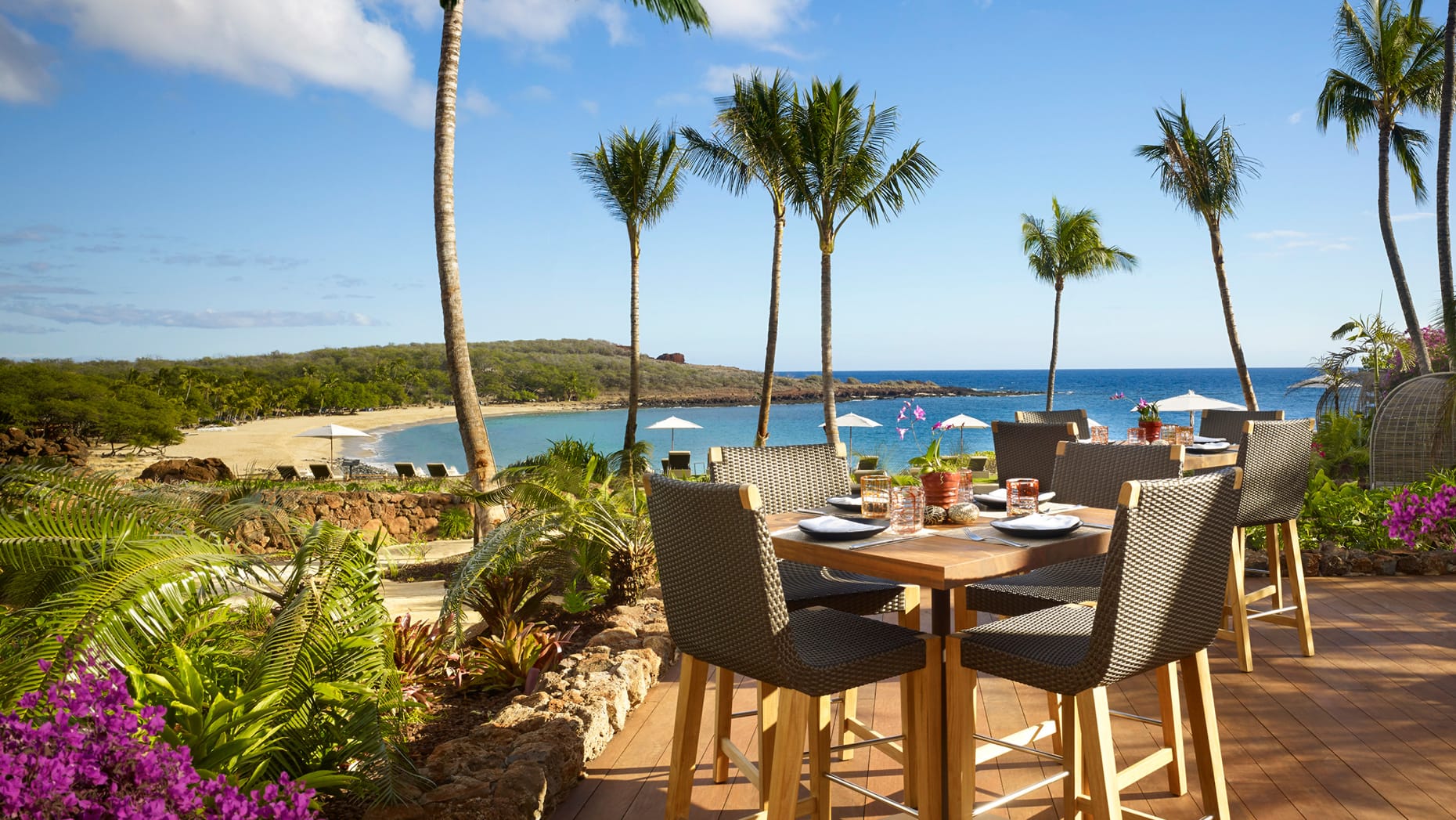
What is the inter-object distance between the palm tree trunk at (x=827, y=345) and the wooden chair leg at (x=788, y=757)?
10.5m

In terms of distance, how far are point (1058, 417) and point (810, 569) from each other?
10.3ft

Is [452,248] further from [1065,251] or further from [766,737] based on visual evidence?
[1065,251]

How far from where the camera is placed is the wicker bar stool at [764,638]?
5.69 ft

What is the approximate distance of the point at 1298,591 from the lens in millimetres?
3502

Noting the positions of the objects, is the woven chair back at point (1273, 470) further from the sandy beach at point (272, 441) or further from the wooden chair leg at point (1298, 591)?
the sandy beach at point (272, 441)

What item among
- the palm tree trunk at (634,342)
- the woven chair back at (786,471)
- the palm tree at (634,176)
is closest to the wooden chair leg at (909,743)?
the woven chair back at (786,471)

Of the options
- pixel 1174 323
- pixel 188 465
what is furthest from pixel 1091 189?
pixel 188 465

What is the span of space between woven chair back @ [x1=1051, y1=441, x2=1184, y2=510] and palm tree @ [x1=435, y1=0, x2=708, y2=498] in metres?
4.32

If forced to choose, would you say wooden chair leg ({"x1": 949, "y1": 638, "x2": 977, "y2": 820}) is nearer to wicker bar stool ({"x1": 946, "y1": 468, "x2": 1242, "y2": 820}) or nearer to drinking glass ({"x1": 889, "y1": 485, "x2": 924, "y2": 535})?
wicker bar stool ({"x1": 946, "y1": 468, "x2": 1242, "y2": 820})

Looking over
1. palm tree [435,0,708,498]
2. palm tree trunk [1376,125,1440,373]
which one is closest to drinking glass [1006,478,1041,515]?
palm tree [435,0,708,498]

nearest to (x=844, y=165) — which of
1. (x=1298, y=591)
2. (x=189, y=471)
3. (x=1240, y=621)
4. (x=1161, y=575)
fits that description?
(x=1298, y=591)

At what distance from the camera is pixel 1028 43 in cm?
1177

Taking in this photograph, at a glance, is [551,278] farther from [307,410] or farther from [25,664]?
[25,664]

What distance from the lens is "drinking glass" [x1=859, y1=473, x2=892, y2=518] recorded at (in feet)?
7.66
